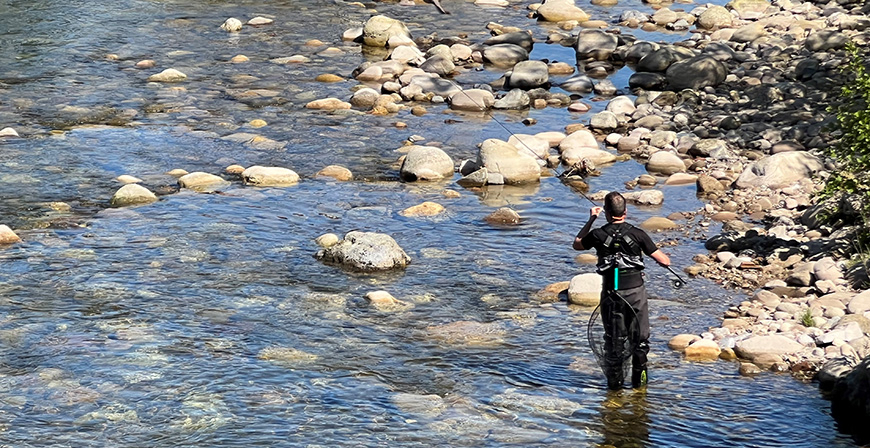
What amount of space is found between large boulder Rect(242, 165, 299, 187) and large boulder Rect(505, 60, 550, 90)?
6.68 metres

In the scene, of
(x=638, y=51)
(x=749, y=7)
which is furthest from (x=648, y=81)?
(x=749, y=7)

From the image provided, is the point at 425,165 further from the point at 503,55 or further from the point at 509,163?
the point at 503,55

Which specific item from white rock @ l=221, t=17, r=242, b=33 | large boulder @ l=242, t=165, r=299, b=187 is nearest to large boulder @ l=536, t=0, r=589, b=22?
white rock @ l=221, t=17, r=242, b=33

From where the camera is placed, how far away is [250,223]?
13938 millimetres

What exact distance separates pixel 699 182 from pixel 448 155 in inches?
143

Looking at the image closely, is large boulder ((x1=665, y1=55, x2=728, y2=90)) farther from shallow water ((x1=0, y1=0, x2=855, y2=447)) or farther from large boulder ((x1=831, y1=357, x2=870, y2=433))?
large boulder ((x1=831, y1=357, x2=870, y2=433))

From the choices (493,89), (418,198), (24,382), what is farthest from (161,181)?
(493,89)

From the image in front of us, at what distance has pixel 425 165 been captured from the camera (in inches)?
625

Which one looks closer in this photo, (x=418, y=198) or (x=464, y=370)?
(x=464, y=370)

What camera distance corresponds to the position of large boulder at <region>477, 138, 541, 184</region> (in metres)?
15.9

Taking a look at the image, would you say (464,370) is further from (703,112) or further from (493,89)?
(493,89)

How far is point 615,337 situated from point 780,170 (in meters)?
7.03

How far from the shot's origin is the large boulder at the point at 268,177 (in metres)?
15.5

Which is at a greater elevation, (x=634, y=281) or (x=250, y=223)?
(x=634, y=281)
